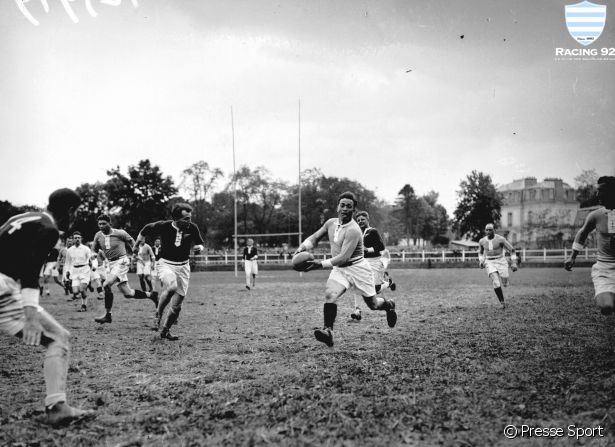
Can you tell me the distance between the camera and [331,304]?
695cm

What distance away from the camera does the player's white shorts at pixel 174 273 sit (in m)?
8.48

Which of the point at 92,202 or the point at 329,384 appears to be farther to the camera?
the point at 92,202

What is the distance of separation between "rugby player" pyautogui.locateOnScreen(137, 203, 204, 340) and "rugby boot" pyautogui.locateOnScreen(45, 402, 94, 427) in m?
4.13

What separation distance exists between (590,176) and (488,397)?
170ft

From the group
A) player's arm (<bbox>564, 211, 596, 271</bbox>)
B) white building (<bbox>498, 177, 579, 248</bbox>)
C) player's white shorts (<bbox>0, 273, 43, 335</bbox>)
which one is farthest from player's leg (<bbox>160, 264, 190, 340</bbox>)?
white building (<bbox>498, 177, 579, 248</bbox>)

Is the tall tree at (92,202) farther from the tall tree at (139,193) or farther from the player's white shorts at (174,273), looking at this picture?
the player's white shorts at (174,273)

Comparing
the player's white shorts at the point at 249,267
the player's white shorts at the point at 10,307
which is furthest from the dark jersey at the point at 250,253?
the player's white shorts at the point at 10,307

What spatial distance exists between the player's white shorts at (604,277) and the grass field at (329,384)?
912mm

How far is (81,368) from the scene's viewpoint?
6.41 meters

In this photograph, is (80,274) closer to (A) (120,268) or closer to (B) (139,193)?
(A) (120,268)

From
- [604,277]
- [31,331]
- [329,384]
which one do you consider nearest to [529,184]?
[604,277]

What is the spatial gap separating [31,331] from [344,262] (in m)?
4.30

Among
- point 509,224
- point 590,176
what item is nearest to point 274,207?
point 509,224

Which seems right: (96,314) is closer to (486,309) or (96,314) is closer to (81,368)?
(81,368)
